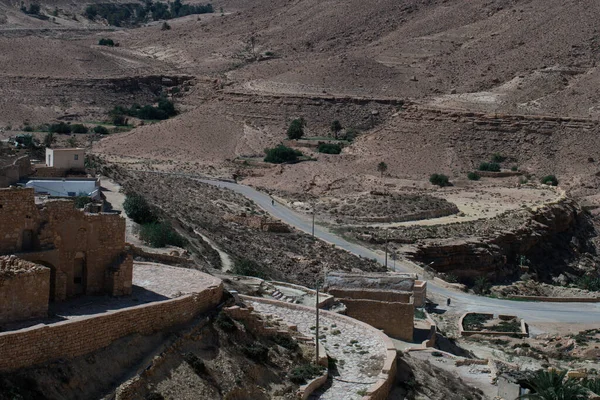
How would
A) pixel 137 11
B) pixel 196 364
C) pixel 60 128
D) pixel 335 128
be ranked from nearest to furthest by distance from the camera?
pixel 196 364 < pixel 60 128 < pixel 335 128 < pixel 137 11

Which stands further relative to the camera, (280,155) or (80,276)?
(280,155)

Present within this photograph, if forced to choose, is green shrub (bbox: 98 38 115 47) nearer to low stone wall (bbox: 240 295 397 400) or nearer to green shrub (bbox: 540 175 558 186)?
green shrub (bbox: 540 175 558 186)

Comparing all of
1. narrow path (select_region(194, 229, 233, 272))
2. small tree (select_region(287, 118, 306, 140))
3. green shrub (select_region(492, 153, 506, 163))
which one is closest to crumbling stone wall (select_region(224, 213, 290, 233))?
narrow path (select_region(194, 229, 233, 272))

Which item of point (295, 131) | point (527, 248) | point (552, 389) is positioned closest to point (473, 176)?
point (295, 131)

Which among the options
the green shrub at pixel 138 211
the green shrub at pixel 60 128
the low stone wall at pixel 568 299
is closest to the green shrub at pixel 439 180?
the green shrub at pixel 60 128

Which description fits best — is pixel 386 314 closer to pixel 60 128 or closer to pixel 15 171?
pixel 15 171
